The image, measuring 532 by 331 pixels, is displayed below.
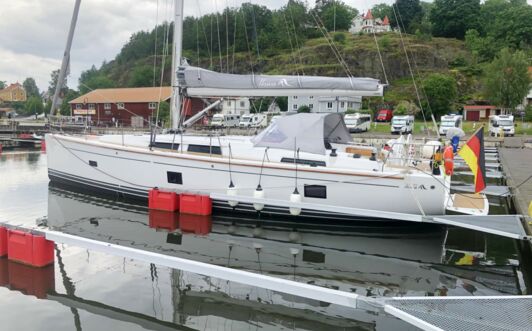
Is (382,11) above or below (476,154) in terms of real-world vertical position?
above

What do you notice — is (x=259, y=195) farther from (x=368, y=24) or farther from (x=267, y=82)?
(x=368, y=24)

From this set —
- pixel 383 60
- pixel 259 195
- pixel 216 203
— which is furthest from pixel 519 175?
pixel 383 60

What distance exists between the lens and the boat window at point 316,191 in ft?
32.4

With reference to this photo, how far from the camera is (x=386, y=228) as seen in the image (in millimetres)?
10086

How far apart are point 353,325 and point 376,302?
803 millimetres

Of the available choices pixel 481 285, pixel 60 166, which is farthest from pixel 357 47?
pixel 481 285

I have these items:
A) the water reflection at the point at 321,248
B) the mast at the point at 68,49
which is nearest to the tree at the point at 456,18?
the mast at the point at 68,49

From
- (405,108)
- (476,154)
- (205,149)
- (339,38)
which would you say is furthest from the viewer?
(339,38)

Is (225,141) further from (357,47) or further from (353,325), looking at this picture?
(357,47)

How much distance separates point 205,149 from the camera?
11.4 meters

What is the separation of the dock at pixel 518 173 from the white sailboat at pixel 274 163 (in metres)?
2.11

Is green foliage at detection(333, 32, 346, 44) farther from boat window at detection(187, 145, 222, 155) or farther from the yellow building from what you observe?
the yellow building

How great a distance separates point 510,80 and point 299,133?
43115 millimetres

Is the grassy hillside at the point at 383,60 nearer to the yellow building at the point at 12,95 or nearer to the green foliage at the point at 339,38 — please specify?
the green foliage at the point at 339,38
